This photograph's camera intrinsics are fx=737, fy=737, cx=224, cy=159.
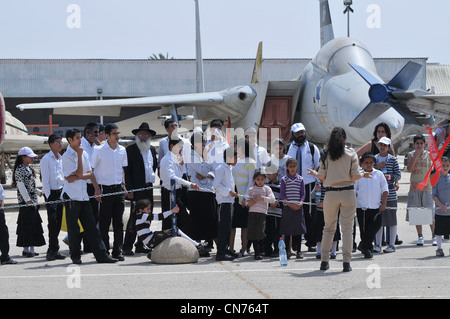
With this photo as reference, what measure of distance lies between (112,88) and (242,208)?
4345cm

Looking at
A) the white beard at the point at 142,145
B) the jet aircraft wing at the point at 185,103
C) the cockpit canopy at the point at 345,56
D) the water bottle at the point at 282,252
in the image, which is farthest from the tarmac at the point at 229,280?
the jet aircraft wing at the point at 185,103

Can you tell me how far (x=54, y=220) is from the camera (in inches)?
390

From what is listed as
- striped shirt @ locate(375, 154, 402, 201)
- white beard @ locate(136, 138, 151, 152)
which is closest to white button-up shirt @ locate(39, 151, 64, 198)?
white beard @ locate(136, 138, 151, 152)

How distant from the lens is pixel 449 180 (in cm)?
1041

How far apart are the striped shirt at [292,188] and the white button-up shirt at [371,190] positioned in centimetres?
77

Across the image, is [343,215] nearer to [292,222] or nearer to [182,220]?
[292,222]

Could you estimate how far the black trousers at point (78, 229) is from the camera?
9.16 m

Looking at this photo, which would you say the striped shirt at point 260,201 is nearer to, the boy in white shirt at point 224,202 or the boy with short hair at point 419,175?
the boy in white shirt at point 224,202

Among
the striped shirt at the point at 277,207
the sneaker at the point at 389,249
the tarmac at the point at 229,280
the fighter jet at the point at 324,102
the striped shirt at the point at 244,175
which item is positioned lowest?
the sneaker at the point at 389,249

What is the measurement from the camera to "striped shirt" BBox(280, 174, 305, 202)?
9.80 metres

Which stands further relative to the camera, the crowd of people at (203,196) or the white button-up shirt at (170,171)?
the white button-up shirt at (170,171)

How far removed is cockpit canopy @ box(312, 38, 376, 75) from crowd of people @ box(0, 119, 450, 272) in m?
7.77

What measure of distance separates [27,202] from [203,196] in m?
2.39
